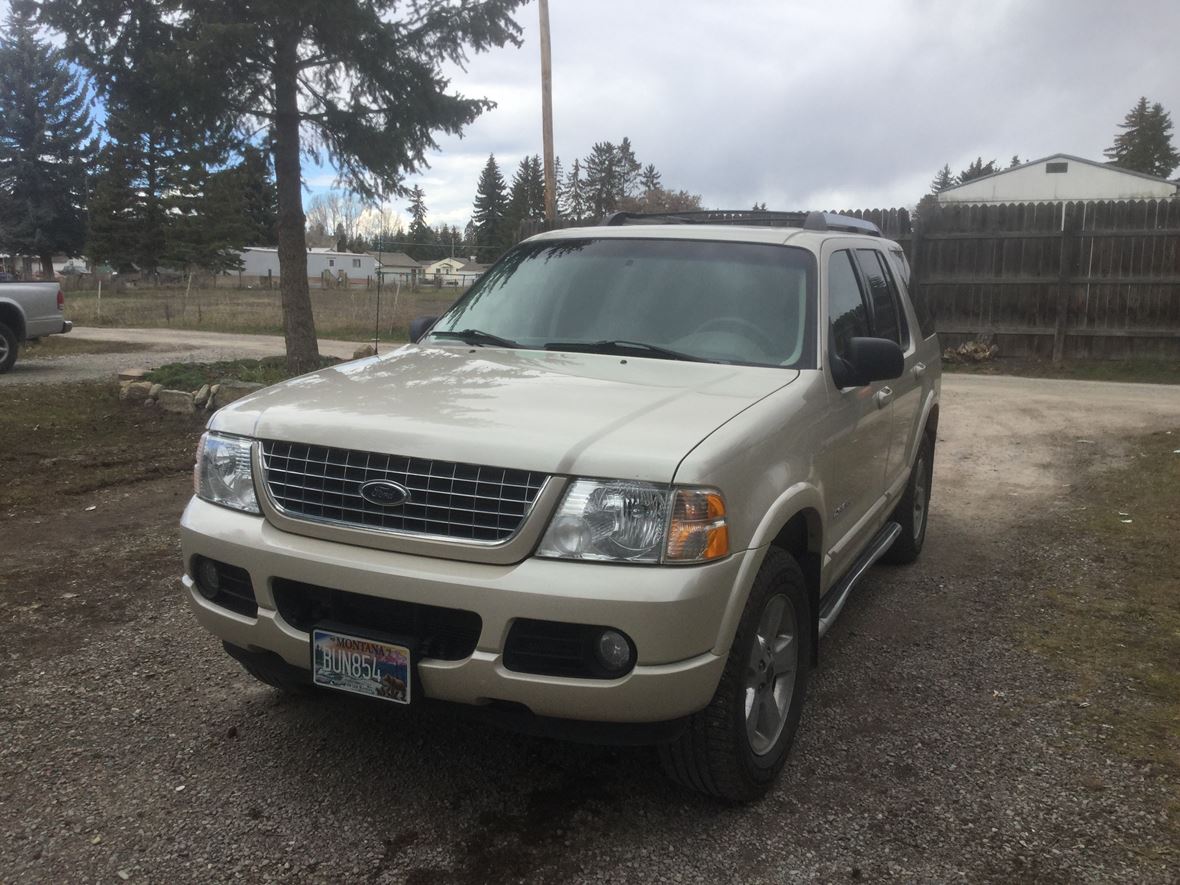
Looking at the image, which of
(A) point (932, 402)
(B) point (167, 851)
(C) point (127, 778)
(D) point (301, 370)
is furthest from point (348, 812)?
(D) point (301, 370)

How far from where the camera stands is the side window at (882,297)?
4.75 meters

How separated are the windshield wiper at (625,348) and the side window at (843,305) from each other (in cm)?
61

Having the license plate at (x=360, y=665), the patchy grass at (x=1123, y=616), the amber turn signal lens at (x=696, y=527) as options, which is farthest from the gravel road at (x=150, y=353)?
the amber turn signal lens at (x=696, y=527)

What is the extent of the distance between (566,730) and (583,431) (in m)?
0.84

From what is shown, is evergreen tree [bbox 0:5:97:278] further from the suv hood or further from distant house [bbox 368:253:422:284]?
the suv hood

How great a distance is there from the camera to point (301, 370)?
11.7 metres

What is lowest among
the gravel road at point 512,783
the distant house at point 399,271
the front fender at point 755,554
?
the gravel road at point 512,783

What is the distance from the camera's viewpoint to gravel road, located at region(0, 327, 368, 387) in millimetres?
13578

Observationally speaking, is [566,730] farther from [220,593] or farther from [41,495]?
[41,495]

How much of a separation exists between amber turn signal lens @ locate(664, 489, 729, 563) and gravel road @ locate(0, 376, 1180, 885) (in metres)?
0.94

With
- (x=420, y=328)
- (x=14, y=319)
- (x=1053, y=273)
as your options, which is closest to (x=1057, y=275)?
(x=1053, y=273)

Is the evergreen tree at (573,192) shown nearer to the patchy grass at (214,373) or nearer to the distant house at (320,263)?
the distant house at (320,263)

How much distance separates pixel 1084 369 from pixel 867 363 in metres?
12.8

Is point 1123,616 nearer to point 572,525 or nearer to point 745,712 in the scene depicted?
point 745,712
